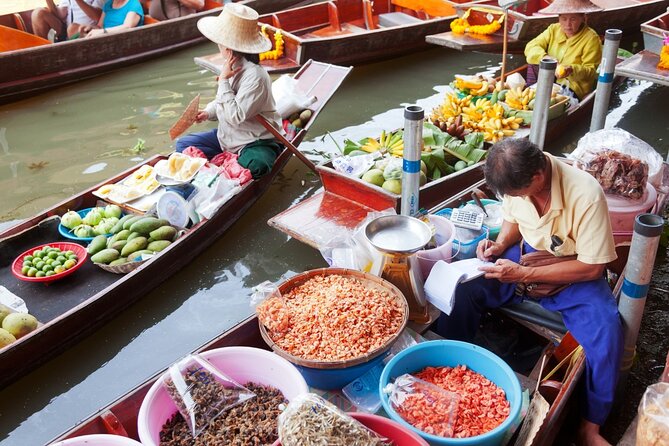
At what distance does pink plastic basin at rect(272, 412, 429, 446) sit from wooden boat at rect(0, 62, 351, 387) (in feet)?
6.71

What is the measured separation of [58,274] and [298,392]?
2.27 meters

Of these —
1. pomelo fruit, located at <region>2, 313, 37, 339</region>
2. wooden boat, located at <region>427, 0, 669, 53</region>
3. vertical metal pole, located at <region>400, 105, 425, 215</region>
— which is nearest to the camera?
vertical metal pole, located at <region>400, 105, 425, 215</region>

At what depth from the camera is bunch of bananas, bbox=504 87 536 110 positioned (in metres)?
5.05

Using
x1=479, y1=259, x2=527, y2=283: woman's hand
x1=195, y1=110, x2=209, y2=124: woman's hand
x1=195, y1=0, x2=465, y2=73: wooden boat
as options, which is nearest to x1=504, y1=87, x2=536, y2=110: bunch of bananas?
x1=195, y1=0, x2=465, y2=73: wooden boat

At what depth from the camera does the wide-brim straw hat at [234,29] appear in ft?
13.7

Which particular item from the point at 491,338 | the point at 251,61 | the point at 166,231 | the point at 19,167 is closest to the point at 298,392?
the point at 491,338

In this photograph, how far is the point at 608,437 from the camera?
2824 millimetres

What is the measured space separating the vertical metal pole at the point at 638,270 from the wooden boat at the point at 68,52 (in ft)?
21.7

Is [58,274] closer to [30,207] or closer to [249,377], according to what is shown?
[30,207]

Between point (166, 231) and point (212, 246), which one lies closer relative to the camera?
point (166, 231)

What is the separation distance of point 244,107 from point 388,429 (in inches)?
118

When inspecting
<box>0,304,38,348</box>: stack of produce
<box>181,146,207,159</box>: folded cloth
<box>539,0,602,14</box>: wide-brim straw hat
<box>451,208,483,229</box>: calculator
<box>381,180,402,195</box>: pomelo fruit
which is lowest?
<box>0,304,38,348</box>: stack of produce

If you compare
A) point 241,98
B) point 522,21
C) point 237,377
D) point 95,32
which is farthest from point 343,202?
point 95,32

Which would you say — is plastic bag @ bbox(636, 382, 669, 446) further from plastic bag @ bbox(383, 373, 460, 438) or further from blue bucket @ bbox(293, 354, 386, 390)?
blue bucket @ bbox(293, 354, 386, 390)
